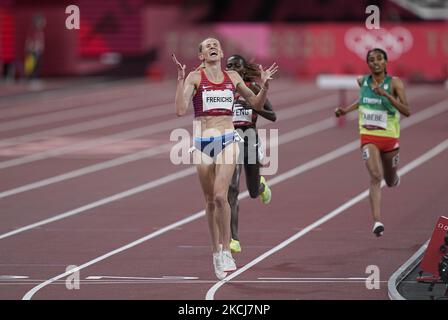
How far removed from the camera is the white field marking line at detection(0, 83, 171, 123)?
33.0m

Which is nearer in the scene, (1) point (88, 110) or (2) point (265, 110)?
(2) point (265, 110)

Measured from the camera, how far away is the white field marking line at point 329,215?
11.4m

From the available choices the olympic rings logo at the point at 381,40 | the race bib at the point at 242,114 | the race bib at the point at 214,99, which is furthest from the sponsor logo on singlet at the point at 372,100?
the olympic rings logo at the point at 381,40

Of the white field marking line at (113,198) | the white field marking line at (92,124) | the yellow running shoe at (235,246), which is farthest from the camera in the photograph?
the white field marking line at (92,124)

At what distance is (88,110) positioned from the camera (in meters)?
33.6

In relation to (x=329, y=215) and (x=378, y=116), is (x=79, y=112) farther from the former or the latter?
(x=378, y=116)

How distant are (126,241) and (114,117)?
711 inches

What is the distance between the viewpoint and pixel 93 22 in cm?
4519

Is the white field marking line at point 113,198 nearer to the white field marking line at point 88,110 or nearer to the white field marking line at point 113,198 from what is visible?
the white field marking line at point 113,198

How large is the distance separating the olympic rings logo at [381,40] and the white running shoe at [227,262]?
27927mm

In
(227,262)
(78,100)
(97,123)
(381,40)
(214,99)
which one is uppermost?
(214,99)

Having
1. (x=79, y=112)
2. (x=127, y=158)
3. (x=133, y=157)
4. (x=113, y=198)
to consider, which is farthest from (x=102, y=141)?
(x=113, y=198)

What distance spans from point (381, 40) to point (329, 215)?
2371cm

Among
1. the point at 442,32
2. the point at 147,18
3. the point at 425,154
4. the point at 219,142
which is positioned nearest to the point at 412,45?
the point at 442,32
